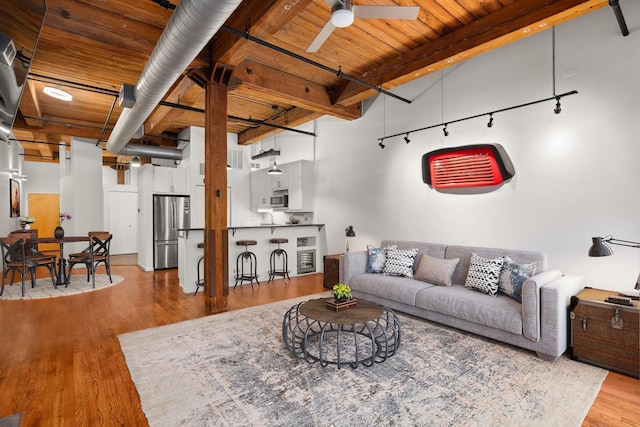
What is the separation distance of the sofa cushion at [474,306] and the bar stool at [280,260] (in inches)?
124

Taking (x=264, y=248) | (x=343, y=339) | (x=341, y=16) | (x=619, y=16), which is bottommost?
(x=343, y=339)

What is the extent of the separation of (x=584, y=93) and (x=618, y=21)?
2.16ft

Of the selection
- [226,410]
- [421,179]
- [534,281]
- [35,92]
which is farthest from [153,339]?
[35,92]

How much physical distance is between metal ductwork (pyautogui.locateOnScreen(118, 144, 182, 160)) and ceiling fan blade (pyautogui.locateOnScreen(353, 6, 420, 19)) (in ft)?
22.2

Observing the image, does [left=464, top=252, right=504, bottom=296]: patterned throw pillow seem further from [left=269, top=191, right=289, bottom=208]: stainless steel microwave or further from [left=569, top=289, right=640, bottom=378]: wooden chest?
[left=269, top=191, right=289, bottom=208]: stainless steel microwave

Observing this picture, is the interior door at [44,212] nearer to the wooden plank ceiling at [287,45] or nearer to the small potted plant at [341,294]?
the wooden plank ceiling at [287,45]

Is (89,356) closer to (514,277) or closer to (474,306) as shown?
(474,306)

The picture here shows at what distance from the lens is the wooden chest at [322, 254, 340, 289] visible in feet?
17.7

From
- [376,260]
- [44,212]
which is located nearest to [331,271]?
[376,260]

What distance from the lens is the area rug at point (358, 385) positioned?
6.63ft

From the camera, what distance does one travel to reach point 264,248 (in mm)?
6121

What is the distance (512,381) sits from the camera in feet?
8.05

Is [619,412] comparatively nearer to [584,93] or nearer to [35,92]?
[584,93]

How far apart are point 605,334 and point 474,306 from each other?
1.00 metres
